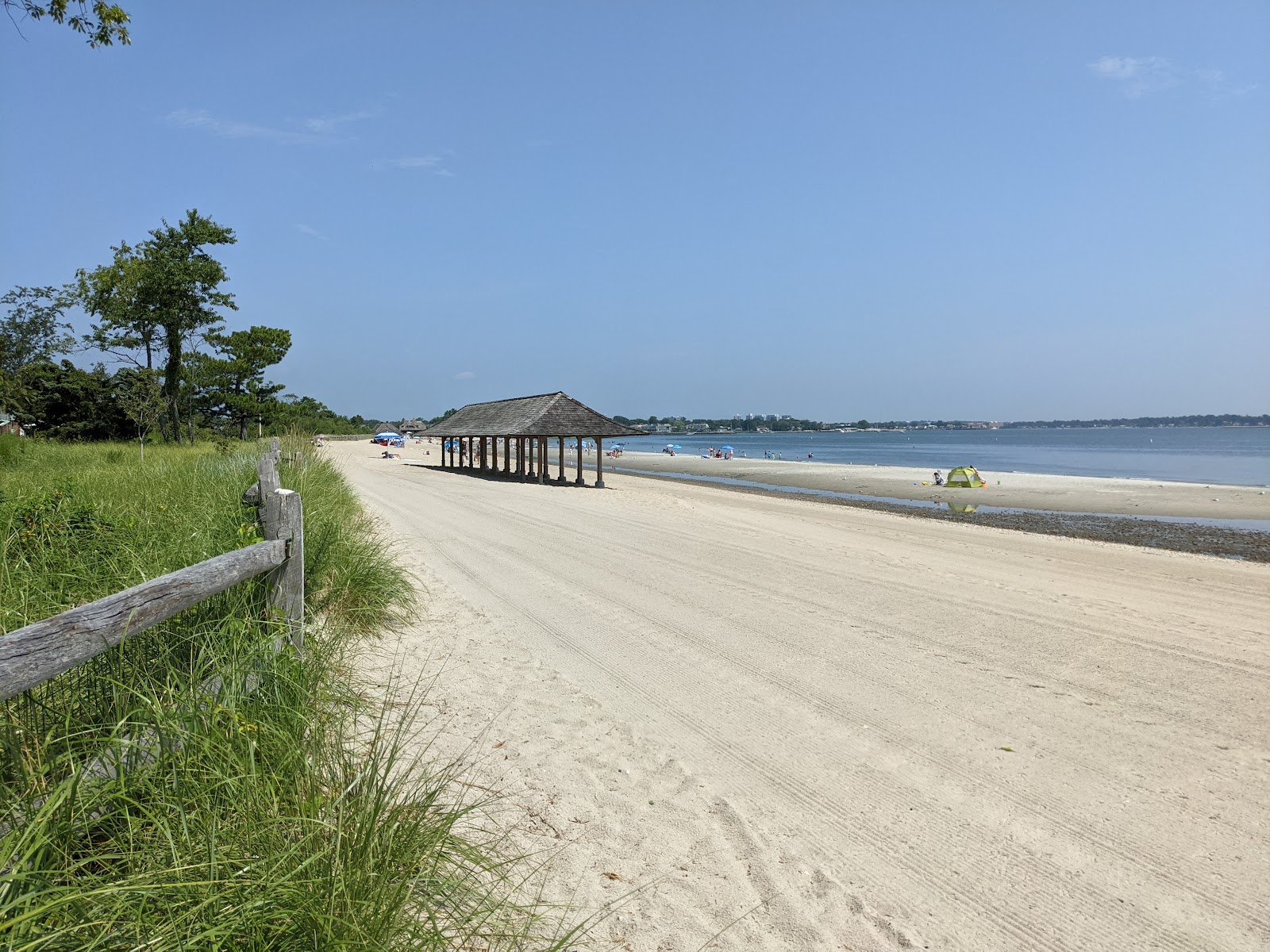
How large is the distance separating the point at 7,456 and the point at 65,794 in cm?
1714

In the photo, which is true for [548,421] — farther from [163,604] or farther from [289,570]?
[163,604]

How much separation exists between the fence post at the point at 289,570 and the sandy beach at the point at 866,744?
3.60 ft

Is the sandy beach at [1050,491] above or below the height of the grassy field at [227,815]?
below

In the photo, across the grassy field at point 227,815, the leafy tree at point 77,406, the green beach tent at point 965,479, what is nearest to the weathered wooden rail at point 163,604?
the grassy field at point 227,815

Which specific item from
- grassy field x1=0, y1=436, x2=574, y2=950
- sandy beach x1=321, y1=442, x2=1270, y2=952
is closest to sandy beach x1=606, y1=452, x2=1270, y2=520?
sandy beach x1=321, y1=442, x2=1270, y2=952

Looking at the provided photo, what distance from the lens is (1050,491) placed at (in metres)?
30.8

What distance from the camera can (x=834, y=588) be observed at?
9.06 m

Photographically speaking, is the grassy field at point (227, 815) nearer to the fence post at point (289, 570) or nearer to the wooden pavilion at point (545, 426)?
the fence post at point (289, 570)

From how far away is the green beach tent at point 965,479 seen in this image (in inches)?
1240

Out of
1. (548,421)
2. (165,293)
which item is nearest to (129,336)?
(165,293)

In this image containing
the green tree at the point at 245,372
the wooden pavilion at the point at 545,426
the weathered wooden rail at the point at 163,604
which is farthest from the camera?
the green tree at the point at 245,372

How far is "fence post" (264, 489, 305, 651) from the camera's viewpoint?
4176 millimetres

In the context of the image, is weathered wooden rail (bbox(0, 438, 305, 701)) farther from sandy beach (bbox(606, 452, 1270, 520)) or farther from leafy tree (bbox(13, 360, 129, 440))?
leafy tree (bbox(13, 360, 129, 440))

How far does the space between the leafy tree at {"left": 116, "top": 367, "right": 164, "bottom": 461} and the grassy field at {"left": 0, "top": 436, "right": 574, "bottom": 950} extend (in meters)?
28.4
